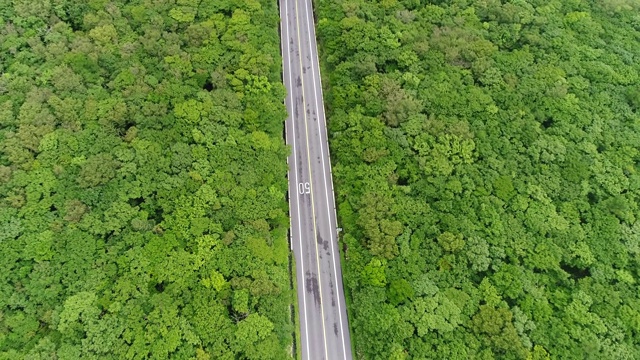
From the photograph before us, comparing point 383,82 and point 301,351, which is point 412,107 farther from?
point 301,351

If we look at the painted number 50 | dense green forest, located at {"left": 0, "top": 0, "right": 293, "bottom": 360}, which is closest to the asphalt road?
the painted number 50

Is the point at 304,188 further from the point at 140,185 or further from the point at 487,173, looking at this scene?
the point at 487,173

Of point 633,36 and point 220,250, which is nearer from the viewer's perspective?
point 220,250

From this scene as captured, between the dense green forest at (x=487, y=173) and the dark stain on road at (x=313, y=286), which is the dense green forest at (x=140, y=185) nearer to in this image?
the dark stain on road at (x=313, y=286)

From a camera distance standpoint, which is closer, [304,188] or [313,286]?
[313,286]

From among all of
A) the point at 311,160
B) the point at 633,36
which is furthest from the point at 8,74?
the point at 633,36

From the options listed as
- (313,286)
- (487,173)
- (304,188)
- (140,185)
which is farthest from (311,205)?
(487,173)
